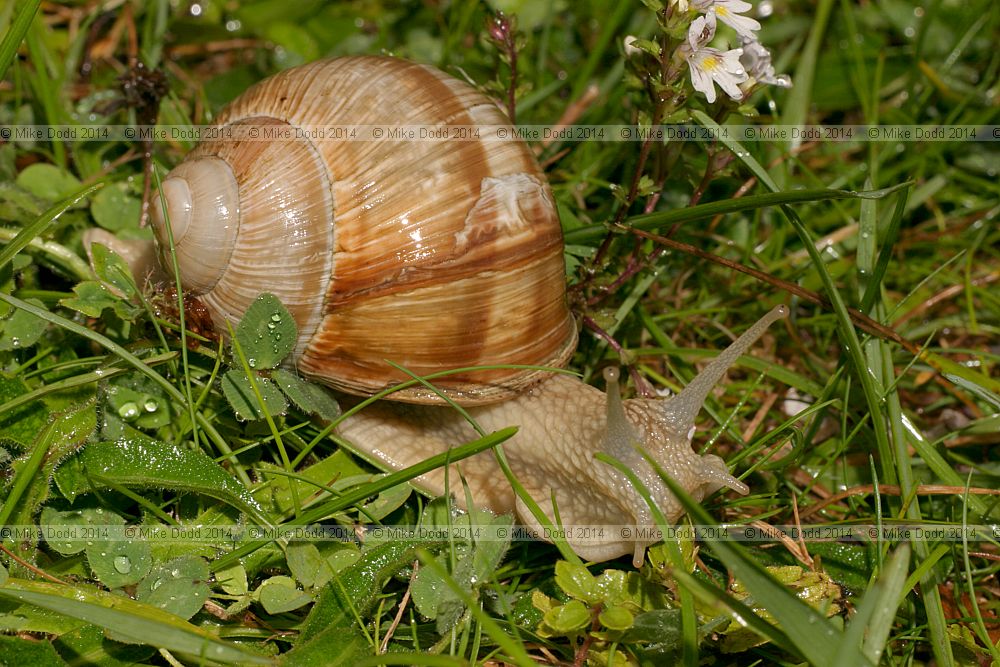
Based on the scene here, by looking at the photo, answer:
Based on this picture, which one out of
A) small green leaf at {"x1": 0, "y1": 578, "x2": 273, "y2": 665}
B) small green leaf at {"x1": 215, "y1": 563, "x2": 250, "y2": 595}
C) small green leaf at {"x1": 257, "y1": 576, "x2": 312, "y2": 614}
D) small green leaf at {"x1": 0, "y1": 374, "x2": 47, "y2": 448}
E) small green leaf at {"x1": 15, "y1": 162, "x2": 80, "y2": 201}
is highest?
small green leaf at {"x1": 15, "y1": 162, "x2": 80, "y2": 201}

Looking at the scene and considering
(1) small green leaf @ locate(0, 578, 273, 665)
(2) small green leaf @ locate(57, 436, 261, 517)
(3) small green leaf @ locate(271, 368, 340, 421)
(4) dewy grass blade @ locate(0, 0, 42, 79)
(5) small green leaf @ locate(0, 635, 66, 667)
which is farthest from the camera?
(3) small green leaf @ locate(271, 368, 340, 421)

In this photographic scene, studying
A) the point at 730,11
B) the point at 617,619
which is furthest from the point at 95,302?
the point at 730,11

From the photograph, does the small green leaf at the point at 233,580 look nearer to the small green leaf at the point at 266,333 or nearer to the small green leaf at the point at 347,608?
the small green leaf at the point at 347,608

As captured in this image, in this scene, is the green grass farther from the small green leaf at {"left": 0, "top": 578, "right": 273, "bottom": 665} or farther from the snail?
the snail

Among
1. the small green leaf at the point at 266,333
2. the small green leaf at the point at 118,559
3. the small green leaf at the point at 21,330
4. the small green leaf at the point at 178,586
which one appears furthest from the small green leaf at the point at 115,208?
the small green leaf at the point at 178,586

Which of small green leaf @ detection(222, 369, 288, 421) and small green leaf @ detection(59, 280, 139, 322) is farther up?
small green leaf @ detection(59, 280, 139, 322)

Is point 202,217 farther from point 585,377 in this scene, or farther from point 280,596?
point 585,377

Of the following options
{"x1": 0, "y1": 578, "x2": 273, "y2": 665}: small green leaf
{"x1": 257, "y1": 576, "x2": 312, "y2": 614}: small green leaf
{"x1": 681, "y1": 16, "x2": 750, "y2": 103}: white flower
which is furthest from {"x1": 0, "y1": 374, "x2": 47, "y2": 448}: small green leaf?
{"x1": 681, "y1": 16, "x2": 750, "y2": 103}: white flower
